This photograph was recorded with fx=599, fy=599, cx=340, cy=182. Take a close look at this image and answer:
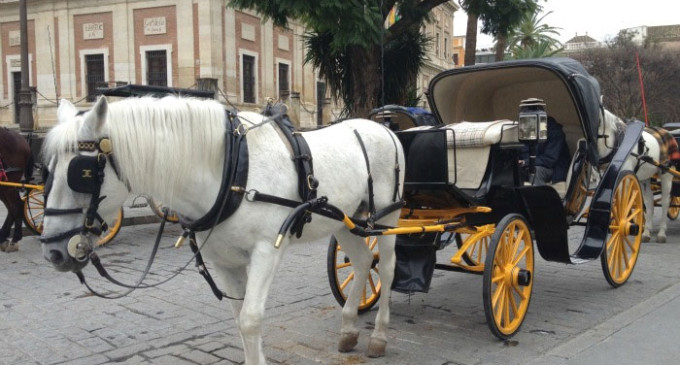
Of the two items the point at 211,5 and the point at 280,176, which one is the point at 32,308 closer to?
the point at 280,176

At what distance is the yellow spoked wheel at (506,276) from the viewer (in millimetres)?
4312

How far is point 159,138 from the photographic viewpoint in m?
2.93

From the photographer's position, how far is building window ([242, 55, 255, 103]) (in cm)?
2950

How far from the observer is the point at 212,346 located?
4.36 metres

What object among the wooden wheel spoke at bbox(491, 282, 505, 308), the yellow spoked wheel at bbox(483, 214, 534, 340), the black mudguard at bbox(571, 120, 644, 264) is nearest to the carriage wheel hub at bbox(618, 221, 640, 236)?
the black mudguard at bbox(571, 120, 644, 264)

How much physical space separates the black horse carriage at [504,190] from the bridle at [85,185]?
2.08m

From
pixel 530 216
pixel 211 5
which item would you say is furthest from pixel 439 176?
pixel 211 5

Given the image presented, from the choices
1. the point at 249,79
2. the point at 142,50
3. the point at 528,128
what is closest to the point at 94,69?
the point at 142,50

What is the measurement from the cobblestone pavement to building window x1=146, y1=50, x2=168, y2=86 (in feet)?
73.0

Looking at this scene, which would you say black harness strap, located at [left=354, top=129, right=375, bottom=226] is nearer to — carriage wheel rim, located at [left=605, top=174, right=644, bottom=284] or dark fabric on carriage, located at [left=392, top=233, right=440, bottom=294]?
dark fabric on carriage, located at [left=392, top=233, right=440, bottom=294]

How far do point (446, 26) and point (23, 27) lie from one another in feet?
138

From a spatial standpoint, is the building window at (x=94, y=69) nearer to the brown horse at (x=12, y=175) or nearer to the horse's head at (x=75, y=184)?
the brown horse at (x=12, y=175)

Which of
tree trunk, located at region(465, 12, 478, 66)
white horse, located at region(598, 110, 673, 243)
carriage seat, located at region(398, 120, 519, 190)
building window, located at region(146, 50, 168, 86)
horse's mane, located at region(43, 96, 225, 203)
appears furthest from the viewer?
building window, located at region(146, 50, 168, 86)

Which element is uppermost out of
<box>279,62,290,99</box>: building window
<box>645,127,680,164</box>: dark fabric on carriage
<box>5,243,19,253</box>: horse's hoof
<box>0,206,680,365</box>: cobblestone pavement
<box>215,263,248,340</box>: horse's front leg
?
<box>279,62,290,99</box>: building window
